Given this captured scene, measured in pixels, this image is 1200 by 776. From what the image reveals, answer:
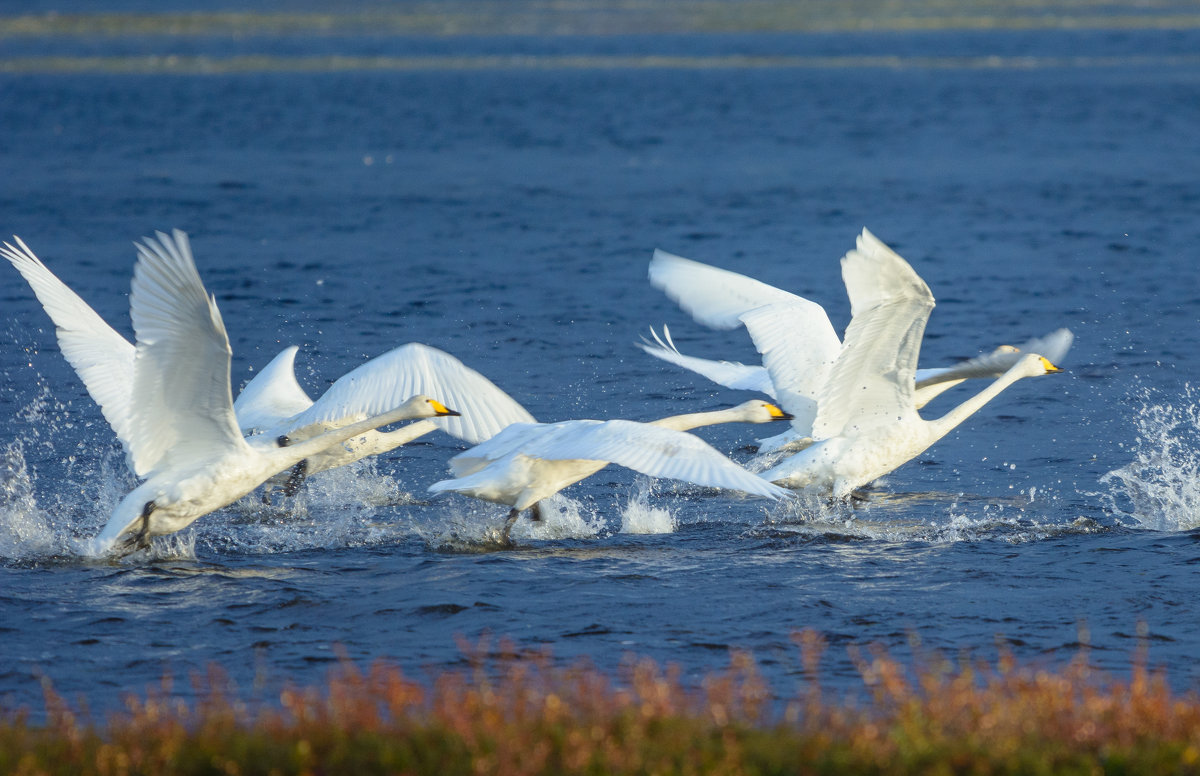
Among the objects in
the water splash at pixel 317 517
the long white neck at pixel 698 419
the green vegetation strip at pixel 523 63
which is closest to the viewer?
the water splash at pixel 317 517

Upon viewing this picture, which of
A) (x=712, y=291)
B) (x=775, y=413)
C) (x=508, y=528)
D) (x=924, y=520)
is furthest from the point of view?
(x=712, y=291)

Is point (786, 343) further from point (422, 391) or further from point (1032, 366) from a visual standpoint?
point (422, 391)

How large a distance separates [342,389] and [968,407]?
4759mm

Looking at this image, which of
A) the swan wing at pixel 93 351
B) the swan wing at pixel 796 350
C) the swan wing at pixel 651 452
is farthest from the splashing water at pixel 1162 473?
the swan wing at pixel 93 351

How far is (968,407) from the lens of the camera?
11570mm

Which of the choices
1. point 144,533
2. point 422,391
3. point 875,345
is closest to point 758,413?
point 875,345

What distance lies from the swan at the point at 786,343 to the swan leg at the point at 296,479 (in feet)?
9.74

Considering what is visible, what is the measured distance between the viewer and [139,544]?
400 inches

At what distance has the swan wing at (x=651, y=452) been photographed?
886 centimetres

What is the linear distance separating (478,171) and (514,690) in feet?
86.3

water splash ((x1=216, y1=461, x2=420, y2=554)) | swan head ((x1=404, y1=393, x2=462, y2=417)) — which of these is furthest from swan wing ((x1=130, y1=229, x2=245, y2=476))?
swan head ((x1=404, y1=393, x2=462, y2=417))

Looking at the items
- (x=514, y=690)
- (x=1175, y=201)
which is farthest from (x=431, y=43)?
(x=514, y=690)

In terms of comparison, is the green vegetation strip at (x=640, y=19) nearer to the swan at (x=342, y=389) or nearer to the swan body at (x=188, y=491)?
the swan at (x=342, y=389)

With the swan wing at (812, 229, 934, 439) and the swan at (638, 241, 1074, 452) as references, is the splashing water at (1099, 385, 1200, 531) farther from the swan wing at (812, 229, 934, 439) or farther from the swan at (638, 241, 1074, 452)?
the swan wing at (812, 229, 934, 439)
